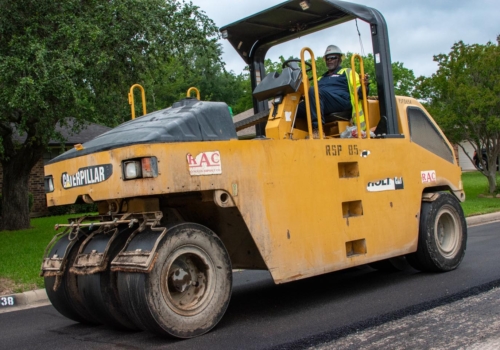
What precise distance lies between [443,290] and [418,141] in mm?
1912

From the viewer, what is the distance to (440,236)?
25.9 ft

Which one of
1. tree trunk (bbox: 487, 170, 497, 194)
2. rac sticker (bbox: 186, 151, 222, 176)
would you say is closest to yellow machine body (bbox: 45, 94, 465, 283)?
Result: rac sticker (bbox: 186, 151, 222, 176)

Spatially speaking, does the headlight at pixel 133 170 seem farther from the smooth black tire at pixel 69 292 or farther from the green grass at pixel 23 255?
Answer: the green grass at pixel 23 255

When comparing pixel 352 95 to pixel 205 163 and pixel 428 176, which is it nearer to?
pixel 428 176

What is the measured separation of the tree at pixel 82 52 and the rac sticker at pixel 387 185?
24.1 ft

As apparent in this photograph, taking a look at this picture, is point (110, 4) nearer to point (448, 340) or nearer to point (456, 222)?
point (456, 222)

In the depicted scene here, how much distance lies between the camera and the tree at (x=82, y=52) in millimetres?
12094

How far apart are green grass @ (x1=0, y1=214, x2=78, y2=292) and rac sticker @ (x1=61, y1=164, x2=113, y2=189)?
10.5 feet

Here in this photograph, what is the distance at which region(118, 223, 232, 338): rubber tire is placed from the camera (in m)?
4.90

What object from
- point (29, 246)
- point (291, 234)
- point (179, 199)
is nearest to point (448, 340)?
point (291, 234)

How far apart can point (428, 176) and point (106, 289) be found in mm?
4213

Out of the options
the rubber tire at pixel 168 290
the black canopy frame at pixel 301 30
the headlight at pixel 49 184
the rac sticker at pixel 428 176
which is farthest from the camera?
the rac sticker at pixel 428 176

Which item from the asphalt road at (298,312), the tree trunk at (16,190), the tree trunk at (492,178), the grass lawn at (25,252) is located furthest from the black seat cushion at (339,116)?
the tree trunk at (492,178)

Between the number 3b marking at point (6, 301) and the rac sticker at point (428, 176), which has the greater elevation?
the rac sticker at point (428, 176)
